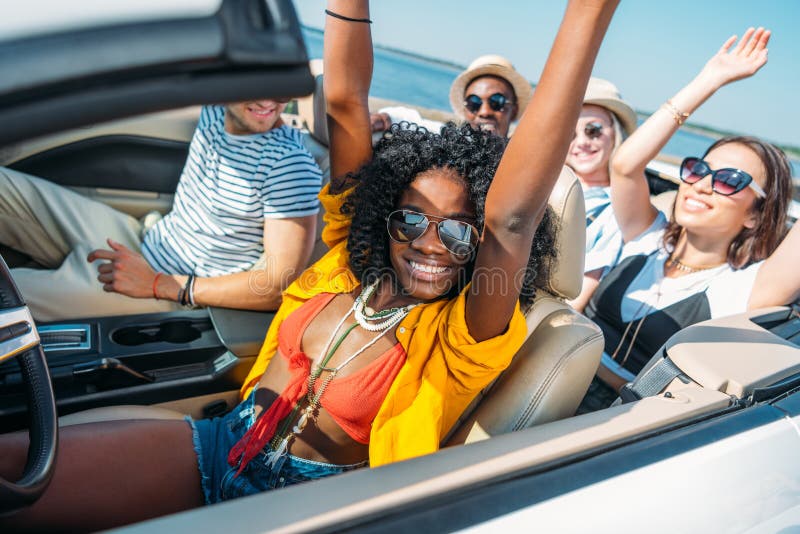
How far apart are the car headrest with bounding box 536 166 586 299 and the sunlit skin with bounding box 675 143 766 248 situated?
3.29ft

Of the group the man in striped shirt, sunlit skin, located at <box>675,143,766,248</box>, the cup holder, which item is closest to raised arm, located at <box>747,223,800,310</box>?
sunlit skin, located at <box>675,143,766,248</box>

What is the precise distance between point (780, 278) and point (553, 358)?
1.23 m

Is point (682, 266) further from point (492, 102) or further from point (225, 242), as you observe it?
point (225, 242)

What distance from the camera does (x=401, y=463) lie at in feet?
3.19

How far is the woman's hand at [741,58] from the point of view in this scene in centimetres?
192

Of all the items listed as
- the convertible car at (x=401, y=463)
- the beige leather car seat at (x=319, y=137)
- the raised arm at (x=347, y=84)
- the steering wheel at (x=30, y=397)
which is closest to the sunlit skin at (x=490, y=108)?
the beige leather car seat at (x=319, y=137)

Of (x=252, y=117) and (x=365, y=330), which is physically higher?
(x=252, y=117)

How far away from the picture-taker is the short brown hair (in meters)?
2.12

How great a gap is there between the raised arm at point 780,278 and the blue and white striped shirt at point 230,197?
5.88ft

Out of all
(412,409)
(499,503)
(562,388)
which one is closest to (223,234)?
(412,409)

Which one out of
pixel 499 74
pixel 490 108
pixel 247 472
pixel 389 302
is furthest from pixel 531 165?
pixel 499 74

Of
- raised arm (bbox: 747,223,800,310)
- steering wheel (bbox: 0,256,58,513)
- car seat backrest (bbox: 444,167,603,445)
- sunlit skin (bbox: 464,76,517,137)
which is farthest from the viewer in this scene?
sunlit skin (bbox: 464,76,517,137)

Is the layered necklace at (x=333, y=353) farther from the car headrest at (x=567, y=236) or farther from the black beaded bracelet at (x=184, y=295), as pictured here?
the black beaded bracelet at (x=184, y=295)

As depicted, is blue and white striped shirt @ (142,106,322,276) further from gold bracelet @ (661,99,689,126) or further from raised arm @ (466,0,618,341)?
gold bracelet @ (661,99,689,126)
